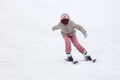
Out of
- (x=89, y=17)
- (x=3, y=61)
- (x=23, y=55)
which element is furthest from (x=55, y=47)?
(x=89, y=17)

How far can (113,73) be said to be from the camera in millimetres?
8992

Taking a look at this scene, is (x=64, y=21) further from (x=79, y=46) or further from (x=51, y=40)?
(x=51, y=40)

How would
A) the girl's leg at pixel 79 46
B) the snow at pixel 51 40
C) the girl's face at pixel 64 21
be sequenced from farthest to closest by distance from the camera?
the girl's leg at pixel 79 46 < the girl's face at pixel 64 21 < the snow at pixel 51 40

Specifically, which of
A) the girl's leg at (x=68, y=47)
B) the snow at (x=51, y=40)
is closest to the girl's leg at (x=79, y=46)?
the girl's leg at (x=68, y=47)

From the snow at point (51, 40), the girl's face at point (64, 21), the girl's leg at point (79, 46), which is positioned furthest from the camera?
the girl's leg at point (79, 46)

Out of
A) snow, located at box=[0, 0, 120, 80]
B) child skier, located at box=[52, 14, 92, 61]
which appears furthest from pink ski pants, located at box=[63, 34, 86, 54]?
snow, located at box=[0, 0, 120, 80]

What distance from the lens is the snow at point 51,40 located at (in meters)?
9.25

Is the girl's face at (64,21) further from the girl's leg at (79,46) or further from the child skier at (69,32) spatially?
the girl's leg at (79,46)

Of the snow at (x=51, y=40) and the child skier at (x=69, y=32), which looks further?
the child skier at (x=69, y=32)

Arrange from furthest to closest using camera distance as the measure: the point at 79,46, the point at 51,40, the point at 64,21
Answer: the point at 51,40 → the point at 79,46 → the point at 64,21

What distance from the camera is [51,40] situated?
42.3 feet

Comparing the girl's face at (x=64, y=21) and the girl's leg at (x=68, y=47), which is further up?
the girl's face at (x=64, y=21)

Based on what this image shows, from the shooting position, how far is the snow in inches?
364

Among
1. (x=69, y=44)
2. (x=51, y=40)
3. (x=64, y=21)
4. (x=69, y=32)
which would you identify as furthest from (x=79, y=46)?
(x=51, y=40)
